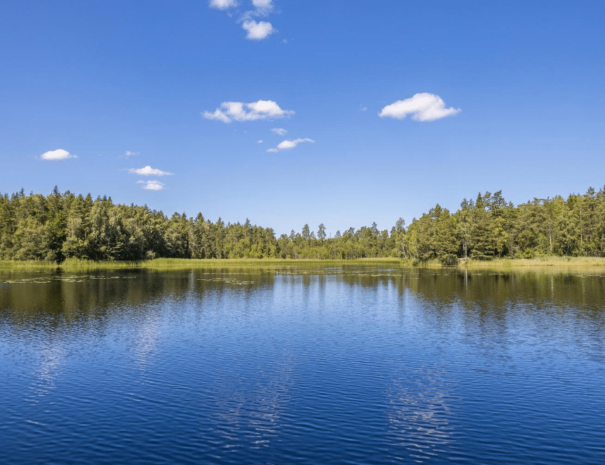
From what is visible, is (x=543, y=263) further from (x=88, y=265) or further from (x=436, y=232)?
(x=88, y=265)

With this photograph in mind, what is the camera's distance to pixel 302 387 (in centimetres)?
2338

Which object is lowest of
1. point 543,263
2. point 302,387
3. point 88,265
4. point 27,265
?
point 302,387

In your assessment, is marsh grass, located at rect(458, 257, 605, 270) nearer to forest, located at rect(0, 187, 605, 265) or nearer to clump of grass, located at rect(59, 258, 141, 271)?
forest, located at rect(0, 187, 605, 265)

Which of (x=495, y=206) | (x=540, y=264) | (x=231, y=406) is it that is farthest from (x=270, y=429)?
(x=495, y=206)

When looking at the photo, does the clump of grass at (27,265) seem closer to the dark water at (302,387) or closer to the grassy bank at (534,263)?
the dark water at (302,387)

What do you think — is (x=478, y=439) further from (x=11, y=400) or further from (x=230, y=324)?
(x=230, y=324)

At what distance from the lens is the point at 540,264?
144000 mm

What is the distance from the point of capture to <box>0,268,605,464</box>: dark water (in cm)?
1652

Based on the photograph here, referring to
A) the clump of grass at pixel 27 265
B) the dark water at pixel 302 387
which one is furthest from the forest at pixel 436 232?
the dark water at pixel 302 387

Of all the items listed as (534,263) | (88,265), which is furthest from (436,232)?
(88,265)

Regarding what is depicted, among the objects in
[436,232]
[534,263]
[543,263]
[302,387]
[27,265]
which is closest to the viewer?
[302,387]

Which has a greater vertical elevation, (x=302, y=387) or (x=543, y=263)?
(x=543, y=263)

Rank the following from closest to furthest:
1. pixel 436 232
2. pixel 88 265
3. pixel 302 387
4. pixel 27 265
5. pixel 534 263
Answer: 1. pixel 302 387
2. pixel 534 263
3. pixel 27 265
4. pixel 88 265
5. pixel 436 232

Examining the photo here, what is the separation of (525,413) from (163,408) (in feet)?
55.5
